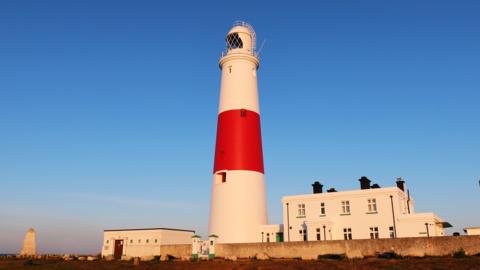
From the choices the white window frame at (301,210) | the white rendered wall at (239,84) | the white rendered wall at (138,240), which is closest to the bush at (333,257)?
the white window frame at (301,210)

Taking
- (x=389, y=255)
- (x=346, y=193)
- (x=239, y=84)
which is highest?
(x=239, y=84)

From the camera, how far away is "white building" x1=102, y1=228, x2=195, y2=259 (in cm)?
4154

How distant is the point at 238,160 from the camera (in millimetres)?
35969

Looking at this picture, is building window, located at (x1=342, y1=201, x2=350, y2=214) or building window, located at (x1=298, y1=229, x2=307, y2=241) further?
building window, located at (x1=298, y1=229, x2=307, y2=241)

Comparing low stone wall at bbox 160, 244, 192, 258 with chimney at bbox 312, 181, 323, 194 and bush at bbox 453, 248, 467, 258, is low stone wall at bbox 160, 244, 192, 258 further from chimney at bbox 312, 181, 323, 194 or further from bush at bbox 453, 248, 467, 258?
bush at bbox 453, 248, 467, 258

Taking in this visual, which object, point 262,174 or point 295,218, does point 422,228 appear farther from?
point 262,174

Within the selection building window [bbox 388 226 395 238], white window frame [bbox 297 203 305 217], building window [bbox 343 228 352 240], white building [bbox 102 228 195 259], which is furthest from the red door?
building window [bbox 388 226 395 238]

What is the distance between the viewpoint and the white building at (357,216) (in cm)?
3388

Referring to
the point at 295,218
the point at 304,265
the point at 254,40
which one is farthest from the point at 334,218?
the point at 254,40

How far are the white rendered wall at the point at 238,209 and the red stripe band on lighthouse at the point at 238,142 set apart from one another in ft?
2.73

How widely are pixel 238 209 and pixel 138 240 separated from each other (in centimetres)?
1257

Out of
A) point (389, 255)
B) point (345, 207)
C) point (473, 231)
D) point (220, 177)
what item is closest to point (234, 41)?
point (220, 177)

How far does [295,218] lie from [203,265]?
13171 millimetres

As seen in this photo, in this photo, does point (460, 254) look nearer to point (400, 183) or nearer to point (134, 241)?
point (400, 183)
